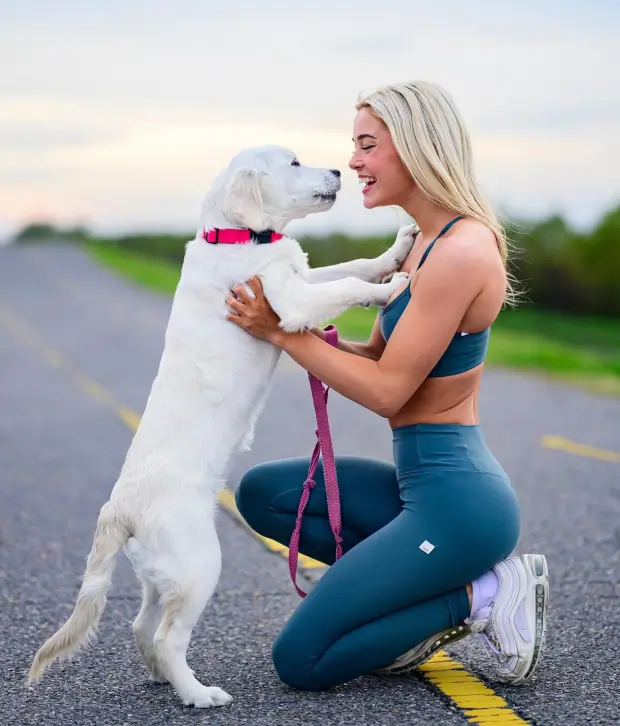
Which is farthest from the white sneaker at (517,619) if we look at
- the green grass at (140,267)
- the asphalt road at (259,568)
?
the green grass at (140,267)

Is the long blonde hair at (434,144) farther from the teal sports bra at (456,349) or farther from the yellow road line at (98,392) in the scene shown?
the yellow road line at (98,392)

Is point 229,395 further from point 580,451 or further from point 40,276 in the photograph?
point 40,276

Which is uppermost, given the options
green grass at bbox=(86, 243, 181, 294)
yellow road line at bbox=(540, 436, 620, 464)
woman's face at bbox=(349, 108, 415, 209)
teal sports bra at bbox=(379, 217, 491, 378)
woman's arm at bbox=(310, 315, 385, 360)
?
woman's face at bbox=(349, 108, 415, 209)

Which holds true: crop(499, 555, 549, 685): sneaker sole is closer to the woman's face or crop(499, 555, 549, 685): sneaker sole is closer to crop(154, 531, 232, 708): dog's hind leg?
crop(154, 531, 232, 708): dog's hind leg

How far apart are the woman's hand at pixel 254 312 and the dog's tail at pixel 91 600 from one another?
79cm

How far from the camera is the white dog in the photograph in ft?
12.3

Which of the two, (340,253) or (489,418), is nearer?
(489,418)

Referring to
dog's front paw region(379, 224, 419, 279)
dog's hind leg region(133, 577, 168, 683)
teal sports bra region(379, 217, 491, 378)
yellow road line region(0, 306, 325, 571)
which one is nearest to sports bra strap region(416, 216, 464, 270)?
teal sports bra region(379, 217, 491, 378)

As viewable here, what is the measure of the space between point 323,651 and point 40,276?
2886 cm

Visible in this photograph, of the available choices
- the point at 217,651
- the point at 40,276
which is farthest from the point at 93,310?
the point at 217,651

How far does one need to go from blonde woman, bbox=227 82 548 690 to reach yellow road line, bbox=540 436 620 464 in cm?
453

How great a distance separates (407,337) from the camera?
3.96 meters

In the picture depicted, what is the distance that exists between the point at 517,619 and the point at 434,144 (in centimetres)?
171

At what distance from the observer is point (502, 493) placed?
402 cm
